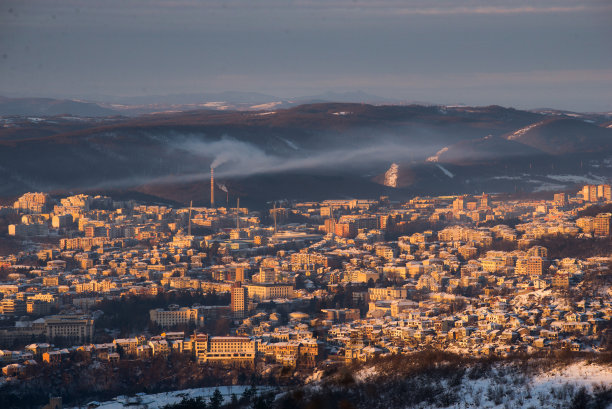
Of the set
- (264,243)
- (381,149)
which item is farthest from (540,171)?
(264,243)

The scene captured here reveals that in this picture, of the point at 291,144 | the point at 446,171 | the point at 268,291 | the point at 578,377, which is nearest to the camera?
the point at 578,377

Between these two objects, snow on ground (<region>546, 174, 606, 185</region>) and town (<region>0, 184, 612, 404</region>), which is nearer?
town (<region>0, 184, 612, 404</region>)

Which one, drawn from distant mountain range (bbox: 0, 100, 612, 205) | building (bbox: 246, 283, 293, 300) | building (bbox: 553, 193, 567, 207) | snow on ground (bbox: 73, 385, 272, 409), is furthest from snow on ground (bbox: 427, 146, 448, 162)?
snow on ground (bbox: 73, 385, 272, 409)

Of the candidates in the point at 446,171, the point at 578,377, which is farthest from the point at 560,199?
the point at 578,377

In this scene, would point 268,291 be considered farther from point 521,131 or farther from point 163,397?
point 521,131

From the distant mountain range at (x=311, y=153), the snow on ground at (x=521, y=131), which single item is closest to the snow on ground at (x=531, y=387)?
the distant mountain range at (x=311, y=153)

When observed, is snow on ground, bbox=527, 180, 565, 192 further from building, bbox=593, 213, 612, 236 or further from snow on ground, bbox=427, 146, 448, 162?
building, bbox=593, 213, 612, 236

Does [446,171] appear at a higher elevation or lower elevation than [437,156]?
lower
